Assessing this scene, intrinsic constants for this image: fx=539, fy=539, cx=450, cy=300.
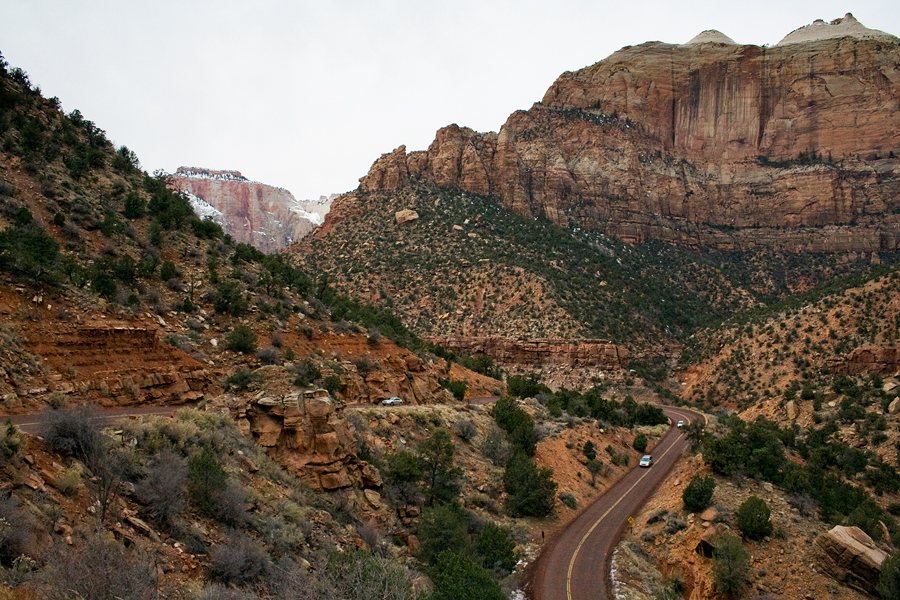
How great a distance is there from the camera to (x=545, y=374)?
195 feet

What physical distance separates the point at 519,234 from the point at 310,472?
65.5 m

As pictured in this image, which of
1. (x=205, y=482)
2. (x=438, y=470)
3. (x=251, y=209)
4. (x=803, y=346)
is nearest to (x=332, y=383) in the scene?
(x=438, y=470)

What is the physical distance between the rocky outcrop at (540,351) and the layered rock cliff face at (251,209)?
120m

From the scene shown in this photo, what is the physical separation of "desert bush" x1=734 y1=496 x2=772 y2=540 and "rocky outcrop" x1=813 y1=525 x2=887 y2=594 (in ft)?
5.61

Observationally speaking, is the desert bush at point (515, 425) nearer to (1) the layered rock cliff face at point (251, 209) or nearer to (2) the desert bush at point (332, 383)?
(2) the desert bush at point (332, 383)

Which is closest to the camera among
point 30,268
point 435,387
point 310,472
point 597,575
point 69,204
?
point 310,472

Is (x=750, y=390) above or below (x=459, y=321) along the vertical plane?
below

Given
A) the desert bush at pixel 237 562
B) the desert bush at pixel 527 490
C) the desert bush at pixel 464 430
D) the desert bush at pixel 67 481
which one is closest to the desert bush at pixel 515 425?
the desert bush at pixel 464 430

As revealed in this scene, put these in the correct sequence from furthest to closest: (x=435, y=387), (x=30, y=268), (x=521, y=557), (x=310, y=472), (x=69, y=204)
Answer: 1. (x=435, y=387)
2. (x=69, y=204)
3. (x=521, y=557)
4. (x=30, y=268)
5. (x=310, y=472)

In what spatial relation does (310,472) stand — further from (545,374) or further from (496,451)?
(545,374)

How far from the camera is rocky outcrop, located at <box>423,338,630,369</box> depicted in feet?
197

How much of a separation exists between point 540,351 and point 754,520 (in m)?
39.8

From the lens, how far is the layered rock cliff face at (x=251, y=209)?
172m

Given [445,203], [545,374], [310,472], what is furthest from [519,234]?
[310,472]
